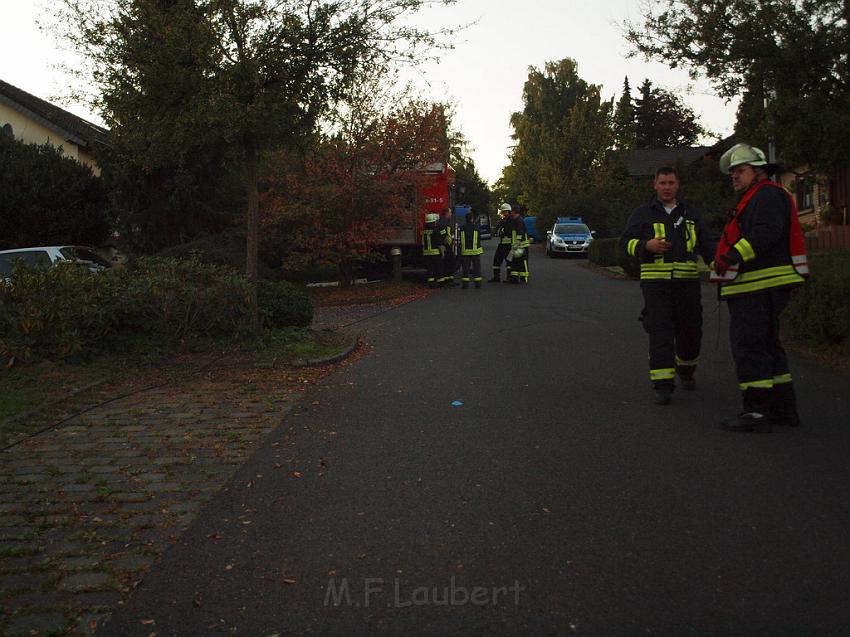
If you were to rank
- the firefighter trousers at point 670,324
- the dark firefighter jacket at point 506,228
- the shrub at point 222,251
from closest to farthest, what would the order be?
the firefighter trousers at point 670,324, the shrub at point 222,251, the dark firefighter jacket at point 506,228

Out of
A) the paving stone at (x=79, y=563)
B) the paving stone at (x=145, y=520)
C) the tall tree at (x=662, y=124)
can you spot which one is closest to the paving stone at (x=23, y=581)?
the paving stone at (x=79, y=563)

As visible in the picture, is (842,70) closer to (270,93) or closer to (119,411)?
(270,93)

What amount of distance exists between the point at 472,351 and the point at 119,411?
4400mm

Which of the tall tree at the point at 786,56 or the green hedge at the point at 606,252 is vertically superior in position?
the tall tree at the point at 786,56

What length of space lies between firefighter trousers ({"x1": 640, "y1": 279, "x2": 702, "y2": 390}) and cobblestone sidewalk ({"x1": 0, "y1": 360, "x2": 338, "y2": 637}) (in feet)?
10.4

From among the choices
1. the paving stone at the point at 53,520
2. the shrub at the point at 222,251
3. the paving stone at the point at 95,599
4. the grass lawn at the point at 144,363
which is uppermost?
the shrub at the point at 222,251

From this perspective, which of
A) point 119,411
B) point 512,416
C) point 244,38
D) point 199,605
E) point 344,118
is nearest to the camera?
point 199,605

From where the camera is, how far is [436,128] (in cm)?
2008

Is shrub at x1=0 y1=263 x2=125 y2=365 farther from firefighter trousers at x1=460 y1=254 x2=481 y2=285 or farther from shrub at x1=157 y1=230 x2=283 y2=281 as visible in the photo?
firefighter trousers at x1=460 y1=254 x2=481 y2=285

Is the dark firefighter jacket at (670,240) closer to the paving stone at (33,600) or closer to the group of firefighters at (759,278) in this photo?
the group of firefighters at (759,278)

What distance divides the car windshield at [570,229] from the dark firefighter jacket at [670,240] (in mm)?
31303

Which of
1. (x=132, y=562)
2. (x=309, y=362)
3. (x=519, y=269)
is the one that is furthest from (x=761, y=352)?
(x=519, y=269)

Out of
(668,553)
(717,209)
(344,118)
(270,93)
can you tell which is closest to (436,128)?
(344,118)

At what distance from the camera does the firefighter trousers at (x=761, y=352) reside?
639cm
